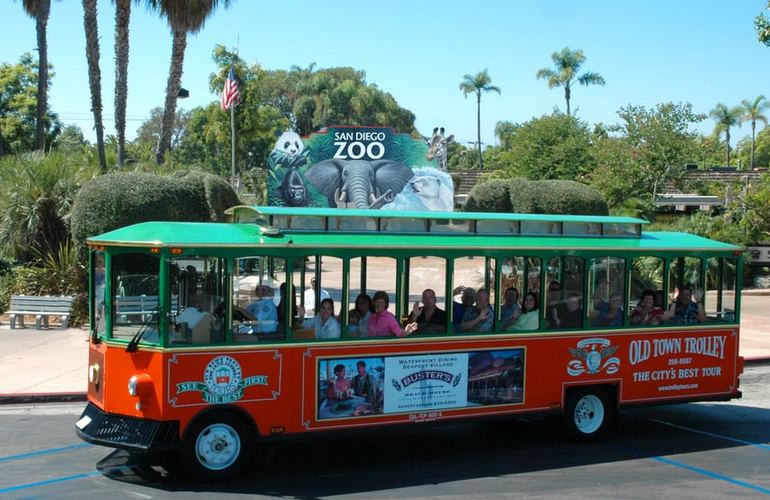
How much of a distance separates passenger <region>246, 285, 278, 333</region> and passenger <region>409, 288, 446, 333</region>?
1.61 m

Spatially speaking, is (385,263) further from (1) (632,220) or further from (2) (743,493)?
(2) (743,493)

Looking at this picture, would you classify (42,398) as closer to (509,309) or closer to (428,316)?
(428,316)

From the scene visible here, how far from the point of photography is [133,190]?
56.7ft

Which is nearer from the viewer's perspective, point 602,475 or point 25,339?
point 602,475

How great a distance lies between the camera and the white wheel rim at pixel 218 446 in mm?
8211

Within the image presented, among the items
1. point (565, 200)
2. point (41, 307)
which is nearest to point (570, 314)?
point (565, 200)

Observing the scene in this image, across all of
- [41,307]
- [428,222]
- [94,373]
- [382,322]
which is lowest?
[41,307]

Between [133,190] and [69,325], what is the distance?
3.38 metres

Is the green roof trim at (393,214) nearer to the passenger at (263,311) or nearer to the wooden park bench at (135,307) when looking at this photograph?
the passenger at (263,311)

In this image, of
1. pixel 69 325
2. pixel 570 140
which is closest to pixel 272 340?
pixel 69 325

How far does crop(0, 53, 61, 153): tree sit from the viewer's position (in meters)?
44.2

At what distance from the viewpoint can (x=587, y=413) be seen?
1034 centimetres

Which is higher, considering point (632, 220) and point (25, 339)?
point (632, 220)

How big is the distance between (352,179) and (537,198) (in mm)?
5895
